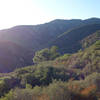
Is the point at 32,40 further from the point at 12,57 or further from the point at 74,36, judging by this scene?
the point at 12,57

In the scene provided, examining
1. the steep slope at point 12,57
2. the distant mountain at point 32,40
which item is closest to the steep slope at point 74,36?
the distant mountain at point 32,40

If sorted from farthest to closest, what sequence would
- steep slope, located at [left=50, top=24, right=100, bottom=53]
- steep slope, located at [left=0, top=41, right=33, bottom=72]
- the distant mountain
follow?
steep slope, located at [left=50, top=24, right=100, bottom=53]
the distant mountain
steep slope, located at [left=0, top=41, right=33, bottom=72]

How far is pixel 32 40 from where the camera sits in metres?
86.3

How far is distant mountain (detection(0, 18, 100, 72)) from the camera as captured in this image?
167ft

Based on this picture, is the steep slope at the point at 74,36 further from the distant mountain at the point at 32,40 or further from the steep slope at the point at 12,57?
the steep slope at the point at 12,57

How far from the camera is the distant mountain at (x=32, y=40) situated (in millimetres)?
50975

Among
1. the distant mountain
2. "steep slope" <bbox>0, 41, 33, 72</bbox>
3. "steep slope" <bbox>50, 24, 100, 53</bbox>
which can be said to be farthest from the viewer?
"steep slope" <bbox>50, 24, 100, 53</bbox>

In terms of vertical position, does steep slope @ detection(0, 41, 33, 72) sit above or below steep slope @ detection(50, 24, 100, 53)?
below

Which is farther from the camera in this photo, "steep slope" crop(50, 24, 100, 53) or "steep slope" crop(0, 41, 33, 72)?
"steep slope" crop(50, 24, 100, 53)

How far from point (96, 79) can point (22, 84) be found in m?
7.19

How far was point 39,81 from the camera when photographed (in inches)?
528

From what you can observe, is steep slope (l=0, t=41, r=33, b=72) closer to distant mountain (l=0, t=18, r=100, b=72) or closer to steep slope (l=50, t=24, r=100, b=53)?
distant mountain (l=0, t=18, r=100, b=72)

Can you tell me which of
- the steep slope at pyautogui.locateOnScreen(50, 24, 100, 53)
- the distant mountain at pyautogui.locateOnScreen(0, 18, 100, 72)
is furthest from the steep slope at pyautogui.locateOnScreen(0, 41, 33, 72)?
A: the steep slope at pyautogui.locateOnScreen(50, 24, 100, 53)

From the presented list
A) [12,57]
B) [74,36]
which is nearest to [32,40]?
[74,36]
